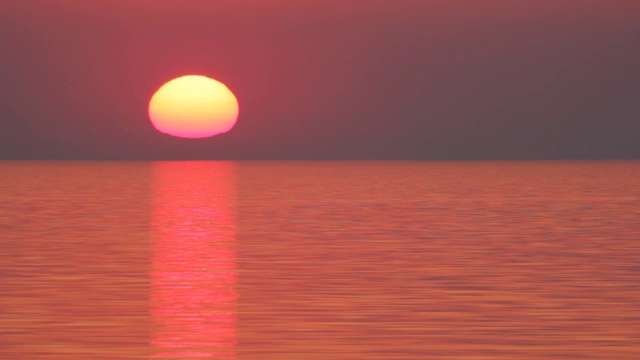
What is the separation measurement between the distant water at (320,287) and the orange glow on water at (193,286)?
2cm

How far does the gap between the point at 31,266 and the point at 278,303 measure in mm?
3305

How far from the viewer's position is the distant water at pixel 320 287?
7199 mm

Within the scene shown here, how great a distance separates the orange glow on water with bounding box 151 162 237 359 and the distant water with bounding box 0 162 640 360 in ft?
0.06

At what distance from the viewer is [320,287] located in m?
9.90

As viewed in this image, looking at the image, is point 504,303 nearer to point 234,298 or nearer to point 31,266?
point 234,298

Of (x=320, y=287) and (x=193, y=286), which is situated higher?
(x=193, y=286)

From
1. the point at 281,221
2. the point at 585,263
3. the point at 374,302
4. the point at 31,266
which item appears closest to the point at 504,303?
the point at 374,302

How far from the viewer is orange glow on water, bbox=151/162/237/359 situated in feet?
24.0

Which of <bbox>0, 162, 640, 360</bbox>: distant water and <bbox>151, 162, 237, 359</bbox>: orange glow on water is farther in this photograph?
<bbox>151, 162, 237, 359</bbox>: orange glow on water

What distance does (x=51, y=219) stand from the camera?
18.9 metres

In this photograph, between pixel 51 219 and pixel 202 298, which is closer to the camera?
pixel 202 298

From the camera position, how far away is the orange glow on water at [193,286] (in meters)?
7.30

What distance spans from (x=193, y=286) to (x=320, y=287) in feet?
3.08

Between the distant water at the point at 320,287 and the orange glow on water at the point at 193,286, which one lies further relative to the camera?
the orange glow on water at the point at 193,286
